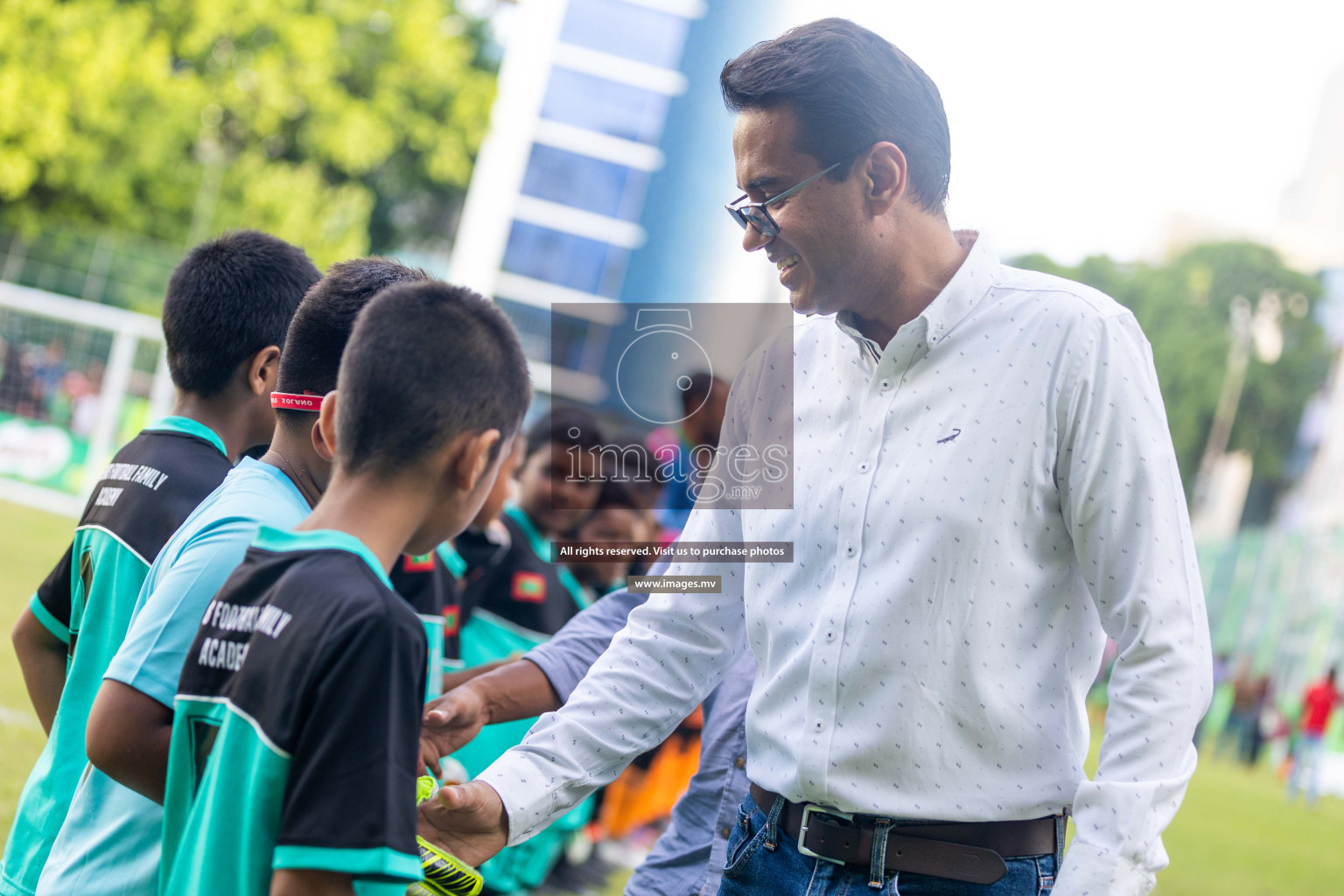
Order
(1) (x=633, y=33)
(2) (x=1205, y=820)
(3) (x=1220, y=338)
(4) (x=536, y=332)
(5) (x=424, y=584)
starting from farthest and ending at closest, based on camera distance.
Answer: (3) (x=1220, y=338), (1) (x=633, y=33), (4) (x=536, y=332), (2) (x=1205, y=820), (5) (x=424, y=584)

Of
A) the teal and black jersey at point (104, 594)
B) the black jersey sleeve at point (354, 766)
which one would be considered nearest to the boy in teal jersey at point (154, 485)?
the teal and black jersey at point (104, 594)

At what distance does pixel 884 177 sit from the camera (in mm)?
1934

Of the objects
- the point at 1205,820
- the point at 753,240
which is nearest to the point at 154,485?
the point at 753,240

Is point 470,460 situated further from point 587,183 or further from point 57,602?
point 587,183

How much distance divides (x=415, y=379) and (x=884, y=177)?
89cm

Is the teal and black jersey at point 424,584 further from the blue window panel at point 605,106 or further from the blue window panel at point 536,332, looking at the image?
the blue window panel at point 605,106

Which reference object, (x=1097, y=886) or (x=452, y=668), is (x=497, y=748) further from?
(x=1097, y=886)

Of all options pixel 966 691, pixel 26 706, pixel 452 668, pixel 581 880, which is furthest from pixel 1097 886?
pixel 26 706

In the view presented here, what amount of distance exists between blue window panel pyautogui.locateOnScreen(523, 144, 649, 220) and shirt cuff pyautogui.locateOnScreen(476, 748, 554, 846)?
3358 cm

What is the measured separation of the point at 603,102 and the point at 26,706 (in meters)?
31.1

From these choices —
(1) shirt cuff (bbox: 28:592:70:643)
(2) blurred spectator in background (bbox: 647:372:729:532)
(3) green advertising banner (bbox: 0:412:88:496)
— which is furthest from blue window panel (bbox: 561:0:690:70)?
(1) shirt cuff (bbox: 28:592:70:643)

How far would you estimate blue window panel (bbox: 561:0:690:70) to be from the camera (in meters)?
35.5

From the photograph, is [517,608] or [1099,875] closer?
[1099,875]

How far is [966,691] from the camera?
1.69 m
